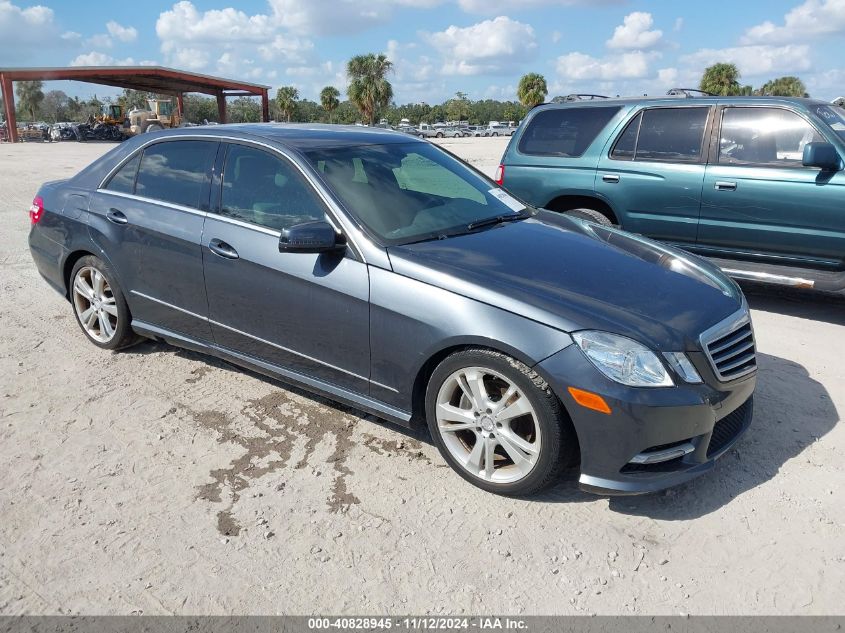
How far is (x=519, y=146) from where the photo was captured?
7355mm

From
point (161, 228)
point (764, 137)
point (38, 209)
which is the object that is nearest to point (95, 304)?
Result: point (38, 209)

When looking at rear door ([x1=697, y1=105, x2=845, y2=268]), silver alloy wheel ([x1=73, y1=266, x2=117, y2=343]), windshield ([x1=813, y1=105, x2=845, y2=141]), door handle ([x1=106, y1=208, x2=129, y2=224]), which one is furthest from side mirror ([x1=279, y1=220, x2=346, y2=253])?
windshield ([x1=813, y1=105, x2=845, y2=141])

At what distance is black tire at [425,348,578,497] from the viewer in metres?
2.92

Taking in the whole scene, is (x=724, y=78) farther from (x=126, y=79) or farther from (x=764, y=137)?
(x=764, y=137)

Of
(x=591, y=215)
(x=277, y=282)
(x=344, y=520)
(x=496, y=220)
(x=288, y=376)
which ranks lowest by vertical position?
(x=344, y=520)

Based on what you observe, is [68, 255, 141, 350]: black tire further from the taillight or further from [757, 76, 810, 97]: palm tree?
[757, 76, 810, 97]: palm tree

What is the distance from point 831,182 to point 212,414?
5.19 m

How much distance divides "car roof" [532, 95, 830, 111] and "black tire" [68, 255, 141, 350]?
4813mm

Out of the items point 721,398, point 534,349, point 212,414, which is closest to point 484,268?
point 534,349

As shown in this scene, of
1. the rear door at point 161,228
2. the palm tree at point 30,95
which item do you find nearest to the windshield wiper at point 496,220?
the rear door at point 161,228

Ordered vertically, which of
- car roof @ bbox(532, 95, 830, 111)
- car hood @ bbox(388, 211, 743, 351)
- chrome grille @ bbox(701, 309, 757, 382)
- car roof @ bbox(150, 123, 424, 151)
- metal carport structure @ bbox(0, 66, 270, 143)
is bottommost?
chrome grille @ bbox(701, 309, 757, 382)

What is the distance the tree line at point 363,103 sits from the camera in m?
60.2

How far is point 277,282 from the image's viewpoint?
3680mm

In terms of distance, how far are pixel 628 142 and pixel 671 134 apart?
0.41 meters
